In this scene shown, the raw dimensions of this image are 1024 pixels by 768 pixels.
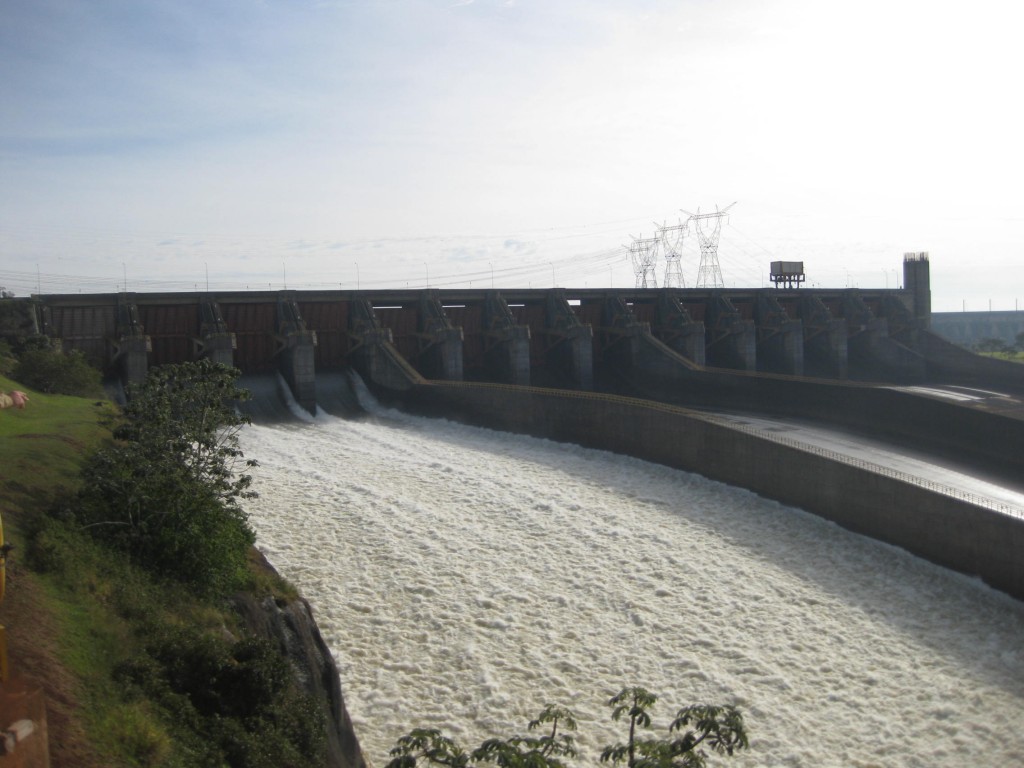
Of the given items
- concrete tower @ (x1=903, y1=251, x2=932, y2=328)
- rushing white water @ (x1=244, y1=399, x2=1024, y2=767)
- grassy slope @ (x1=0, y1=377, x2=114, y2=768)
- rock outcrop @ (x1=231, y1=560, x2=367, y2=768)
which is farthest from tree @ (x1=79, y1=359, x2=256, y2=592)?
concrete tower @ (x1=903, y1=251, x2=932, y2=328)

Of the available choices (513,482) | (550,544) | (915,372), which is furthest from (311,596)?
(915,372)

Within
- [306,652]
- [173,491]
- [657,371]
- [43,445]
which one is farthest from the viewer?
[657,371]

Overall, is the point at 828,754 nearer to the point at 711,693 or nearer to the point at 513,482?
the point at 711,693

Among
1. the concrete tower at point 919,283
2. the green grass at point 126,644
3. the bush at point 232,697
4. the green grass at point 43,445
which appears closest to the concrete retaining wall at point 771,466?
the green grass at point 43,445

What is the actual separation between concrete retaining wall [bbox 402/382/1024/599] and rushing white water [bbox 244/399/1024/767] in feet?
1.70

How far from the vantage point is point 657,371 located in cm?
3744

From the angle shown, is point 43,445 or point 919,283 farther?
point 919,283

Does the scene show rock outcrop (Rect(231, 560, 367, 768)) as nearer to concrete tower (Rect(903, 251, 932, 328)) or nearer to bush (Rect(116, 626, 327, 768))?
bush (Rect(116, 626, 327, 768))

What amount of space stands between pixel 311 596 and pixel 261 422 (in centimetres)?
1414

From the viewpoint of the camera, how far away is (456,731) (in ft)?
36.7

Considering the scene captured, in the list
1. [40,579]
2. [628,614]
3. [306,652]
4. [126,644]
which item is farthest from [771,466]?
[40,579]

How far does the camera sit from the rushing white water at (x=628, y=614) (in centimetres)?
1192

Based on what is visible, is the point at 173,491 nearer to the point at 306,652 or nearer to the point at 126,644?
the point at 306,652

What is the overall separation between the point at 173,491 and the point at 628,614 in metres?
7.59
